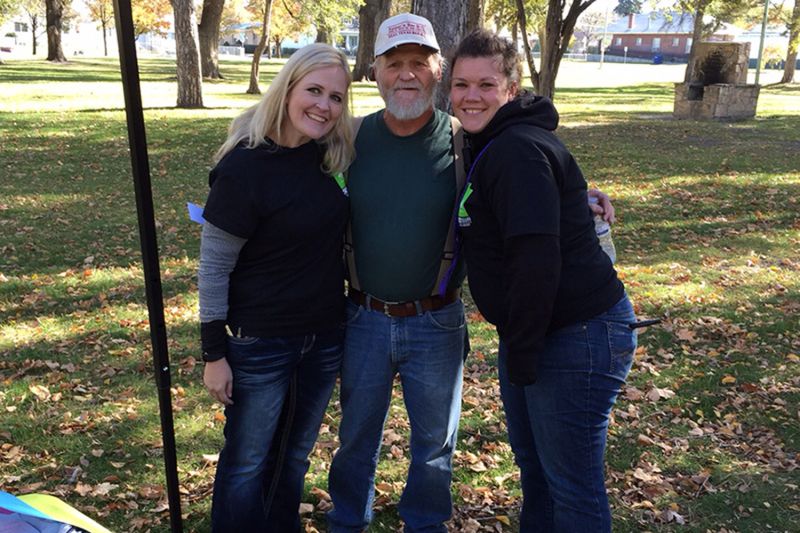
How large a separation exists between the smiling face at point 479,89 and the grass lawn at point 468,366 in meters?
2.19

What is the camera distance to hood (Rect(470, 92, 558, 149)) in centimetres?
257

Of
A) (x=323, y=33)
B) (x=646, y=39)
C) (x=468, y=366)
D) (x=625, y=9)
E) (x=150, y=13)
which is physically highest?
(x=625, y=9)

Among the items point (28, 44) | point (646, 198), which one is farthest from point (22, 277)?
point (28, 44)

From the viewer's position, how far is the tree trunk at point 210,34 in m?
29.5

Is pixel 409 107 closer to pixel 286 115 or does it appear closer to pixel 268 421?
pixel 286 115

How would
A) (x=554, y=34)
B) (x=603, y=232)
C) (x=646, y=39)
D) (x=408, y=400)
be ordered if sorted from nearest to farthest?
(x=603, y=232) < (x=408, y=400) < (x=554, y=34) < (x=646, y=39)

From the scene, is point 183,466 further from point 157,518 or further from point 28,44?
point 28,44

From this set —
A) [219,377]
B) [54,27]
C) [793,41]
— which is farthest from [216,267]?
[793,41]

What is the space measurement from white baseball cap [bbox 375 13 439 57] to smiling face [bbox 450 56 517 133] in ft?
0.91

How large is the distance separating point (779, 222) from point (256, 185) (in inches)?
373

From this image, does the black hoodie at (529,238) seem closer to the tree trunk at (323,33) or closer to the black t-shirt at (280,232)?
the black t-shirt at (280,232)

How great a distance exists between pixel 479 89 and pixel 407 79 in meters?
0.41

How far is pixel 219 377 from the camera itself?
9.38 feet

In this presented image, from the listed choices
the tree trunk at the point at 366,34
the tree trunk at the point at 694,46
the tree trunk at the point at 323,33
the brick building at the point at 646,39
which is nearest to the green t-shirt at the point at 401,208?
the tree trunk at the point at 694,46
